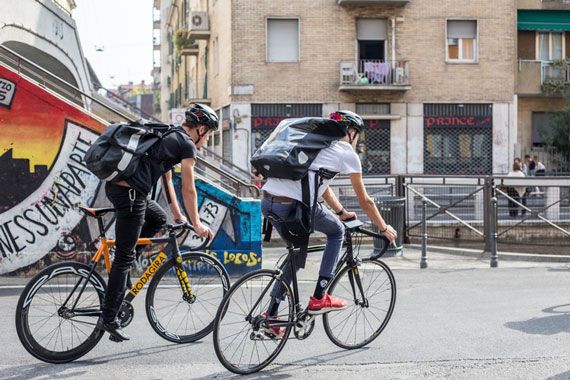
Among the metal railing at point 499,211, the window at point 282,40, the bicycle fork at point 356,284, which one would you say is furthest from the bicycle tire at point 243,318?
the window at point 282,40

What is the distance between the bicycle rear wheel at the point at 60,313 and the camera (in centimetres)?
620

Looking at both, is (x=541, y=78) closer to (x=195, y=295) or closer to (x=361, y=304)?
(x=361, y=304)

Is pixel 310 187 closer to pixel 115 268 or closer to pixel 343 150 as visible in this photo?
pixel 343 150

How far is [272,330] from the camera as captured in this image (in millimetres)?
6266

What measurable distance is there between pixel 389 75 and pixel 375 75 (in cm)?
51

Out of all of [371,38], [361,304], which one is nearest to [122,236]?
[361,304]

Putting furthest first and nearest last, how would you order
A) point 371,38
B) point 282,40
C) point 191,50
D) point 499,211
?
point 191,50
point 371,38
point 282,40
point 499,211

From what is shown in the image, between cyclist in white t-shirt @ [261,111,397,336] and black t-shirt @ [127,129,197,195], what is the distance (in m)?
0.65

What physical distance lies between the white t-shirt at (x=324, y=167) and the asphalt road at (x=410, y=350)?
1.21 metres

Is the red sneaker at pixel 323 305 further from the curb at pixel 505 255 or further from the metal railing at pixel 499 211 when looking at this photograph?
the metal railing at pixel 499 211

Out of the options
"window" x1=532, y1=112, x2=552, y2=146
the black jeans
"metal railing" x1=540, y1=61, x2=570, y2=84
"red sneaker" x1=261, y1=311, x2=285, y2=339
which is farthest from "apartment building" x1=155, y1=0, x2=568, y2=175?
"red sneaker" x1=261, y1=311, x2=285, y2=339

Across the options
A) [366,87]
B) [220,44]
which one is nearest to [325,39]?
[366,87]

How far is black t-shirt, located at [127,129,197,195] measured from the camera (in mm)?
6371

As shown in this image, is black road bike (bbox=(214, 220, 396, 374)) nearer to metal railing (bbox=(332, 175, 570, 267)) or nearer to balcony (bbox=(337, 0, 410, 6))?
metal railing (bbox=(332, 175, 570, 267))
